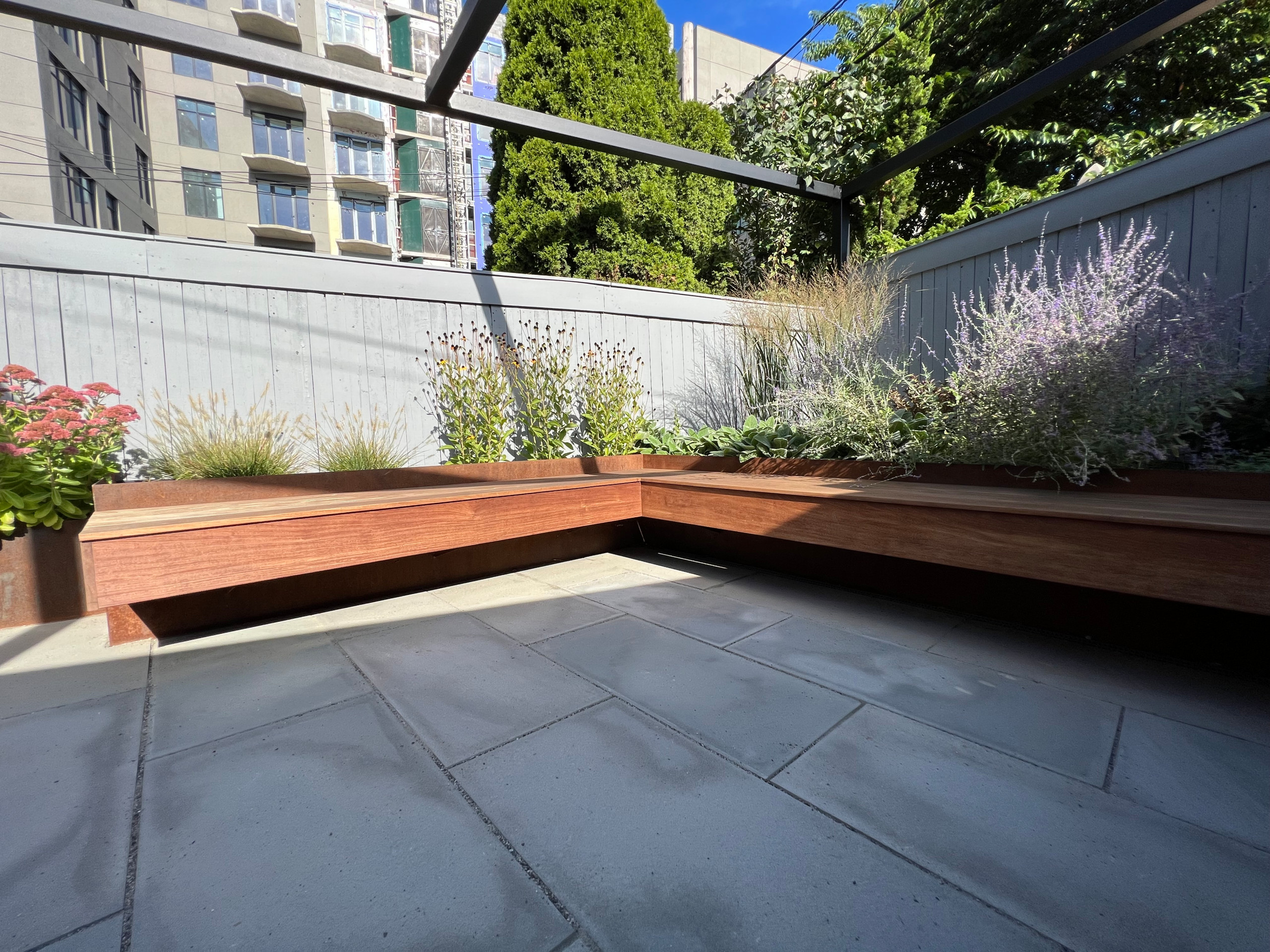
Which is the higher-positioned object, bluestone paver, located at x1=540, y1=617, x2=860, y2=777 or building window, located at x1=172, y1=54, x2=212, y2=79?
building window, located at x1=172, y1=54, x2=212, y2=79

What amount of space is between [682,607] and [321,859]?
1.32 m

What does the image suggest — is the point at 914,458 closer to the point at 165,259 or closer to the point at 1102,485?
the point at 1102,485

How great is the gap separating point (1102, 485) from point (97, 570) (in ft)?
9.24

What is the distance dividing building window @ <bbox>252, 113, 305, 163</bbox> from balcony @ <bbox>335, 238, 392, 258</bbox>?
79.7 inches

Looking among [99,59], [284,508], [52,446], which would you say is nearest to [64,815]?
[284,508]

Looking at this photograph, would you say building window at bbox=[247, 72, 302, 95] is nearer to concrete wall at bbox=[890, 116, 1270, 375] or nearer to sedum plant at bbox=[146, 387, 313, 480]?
sedum plant at bbox=[146, 387, 313, 480]

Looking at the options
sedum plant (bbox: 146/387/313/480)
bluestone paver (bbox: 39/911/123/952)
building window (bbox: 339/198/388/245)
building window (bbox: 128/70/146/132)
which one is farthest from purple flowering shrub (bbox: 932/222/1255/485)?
building window (bbox: 339/198/388/245)

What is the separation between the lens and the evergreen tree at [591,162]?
5219mm

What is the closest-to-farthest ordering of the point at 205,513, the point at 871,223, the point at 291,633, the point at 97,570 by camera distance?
the point at 97,570 → the point at 205,513 → the point at 291,633 → the point at 871,223

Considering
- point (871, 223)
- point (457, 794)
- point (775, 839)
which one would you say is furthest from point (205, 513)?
point (871, 223)

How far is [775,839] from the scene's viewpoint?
0.86 metres

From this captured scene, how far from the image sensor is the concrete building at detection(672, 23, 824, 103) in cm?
1138

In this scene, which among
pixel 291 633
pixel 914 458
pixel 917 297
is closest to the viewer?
pixel 291 633

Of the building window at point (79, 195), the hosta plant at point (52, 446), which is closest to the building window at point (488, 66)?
the building window at point (79, 195)
